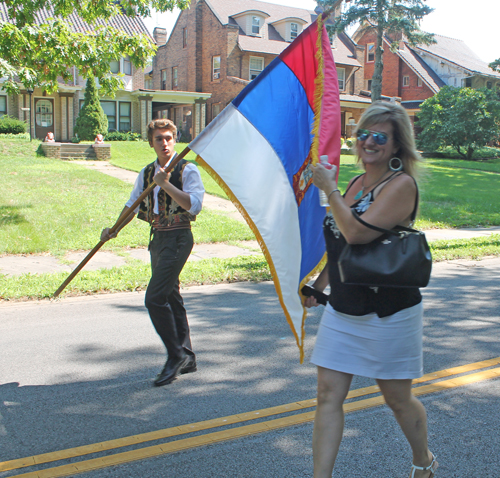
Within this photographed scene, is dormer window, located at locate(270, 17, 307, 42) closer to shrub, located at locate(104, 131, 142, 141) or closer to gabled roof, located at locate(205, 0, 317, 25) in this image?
gabled roof, located at locate(205, 0, 317, 25)

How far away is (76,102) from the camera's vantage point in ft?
109

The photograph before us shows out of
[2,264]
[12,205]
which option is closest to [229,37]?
[12,205]

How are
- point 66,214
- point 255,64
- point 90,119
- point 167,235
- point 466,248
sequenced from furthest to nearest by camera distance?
point 255,64, point 90,119, point 66,214, point 466,248, point 167,235

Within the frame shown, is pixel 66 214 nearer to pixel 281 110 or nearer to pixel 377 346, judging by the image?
pixel 281 110

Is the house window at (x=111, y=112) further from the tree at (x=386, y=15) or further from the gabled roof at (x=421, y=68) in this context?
the gabled roof at (x=421, y=68)

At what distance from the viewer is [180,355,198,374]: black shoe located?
4.65m

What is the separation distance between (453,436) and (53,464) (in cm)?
250

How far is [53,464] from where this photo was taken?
3240 mm

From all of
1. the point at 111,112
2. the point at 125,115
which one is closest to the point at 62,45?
the point at 111,112

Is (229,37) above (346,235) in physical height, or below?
above

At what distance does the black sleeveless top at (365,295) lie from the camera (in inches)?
105

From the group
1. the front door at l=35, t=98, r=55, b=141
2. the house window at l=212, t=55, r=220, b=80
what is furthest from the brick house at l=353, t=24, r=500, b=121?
the front door at l=35, t=98, r=55, b=141

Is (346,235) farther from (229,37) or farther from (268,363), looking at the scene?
(229,37)

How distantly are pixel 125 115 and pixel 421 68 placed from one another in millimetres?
23183
